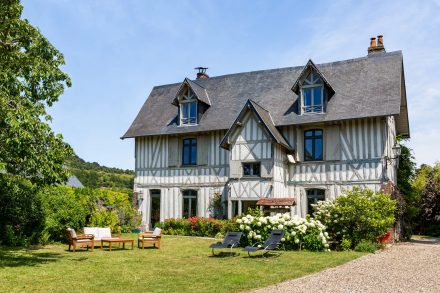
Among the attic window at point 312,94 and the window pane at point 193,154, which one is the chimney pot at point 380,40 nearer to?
the attic window at point 312,94

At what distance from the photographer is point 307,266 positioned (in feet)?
32.4

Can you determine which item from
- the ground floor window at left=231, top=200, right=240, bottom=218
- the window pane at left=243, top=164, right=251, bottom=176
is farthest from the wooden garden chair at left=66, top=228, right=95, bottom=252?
the window pane at left=243, top=164, right=251, bottom=176

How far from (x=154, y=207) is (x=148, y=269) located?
12.1 m

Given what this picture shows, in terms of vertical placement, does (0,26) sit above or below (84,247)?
above

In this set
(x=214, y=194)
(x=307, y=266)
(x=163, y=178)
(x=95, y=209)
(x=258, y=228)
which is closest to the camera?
(x=307, y=266)

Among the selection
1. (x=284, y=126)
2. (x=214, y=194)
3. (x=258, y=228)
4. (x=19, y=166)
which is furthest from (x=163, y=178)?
(x=19, y=166)

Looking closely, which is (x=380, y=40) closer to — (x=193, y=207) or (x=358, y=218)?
(x=358, y=218)

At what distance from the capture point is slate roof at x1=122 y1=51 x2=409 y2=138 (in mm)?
17547

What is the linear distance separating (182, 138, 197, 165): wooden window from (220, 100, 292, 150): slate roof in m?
2.38

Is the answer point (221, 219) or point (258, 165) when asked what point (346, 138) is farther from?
point (221, 219)

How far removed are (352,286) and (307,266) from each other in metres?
2.23

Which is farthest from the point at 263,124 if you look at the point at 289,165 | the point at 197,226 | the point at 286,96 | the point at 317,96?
the point at 197,226

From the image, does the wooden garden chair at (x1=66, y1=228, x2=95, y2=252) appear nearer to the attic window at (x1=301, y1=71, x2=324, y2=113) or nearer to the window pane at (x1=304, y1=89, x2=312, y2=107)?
the attic window at (x1=301, y1=71, x2=324, y2=113)

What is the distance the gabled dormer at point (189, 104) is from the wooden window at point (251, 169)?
3709mm
